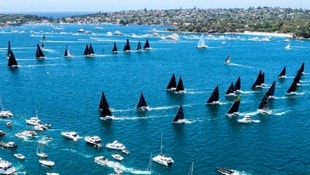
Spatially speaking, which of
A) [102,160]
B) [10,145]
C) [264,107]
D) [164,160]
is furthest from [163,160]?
[264,107]

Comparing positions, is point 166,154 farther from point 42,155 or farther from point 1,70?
point 1,70

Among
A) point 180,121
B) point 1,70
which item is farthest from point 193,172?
point 1,70

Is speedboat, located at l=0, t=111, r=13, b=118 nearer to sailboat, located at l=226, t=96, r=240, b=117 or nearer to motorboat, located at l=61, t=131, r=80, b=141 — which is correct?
motorboat, located at l=61, t=131, r=80, b=141

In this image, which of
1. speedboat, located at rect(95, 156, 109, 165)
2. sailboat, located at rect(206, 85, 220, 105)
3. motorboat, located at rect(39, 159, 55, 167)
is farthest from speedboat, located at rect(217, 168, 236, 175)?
sailboat, located at rect(206, 85, 220, 105)

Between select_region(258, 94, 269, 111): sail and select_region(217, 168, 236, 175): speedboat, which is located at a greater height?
select_region(258, 94, 269, 111): sail

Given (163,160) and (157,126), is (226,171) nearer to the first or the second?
(163,160)

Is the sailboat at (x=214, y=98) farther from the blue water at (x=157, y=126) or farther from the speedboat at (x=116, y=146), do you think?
the speedboat at (x=116, y=146)

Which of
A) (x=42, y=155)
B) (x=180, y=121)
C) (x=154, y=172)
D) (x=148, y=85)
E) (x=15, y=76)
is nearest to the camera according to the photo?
(x=154, y=172)

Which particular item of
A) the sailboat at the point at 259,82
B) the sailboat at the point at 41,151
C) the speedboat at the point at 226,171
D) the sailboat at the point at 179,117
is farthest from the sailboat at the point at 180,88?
the speedboat at the point at 226,171
